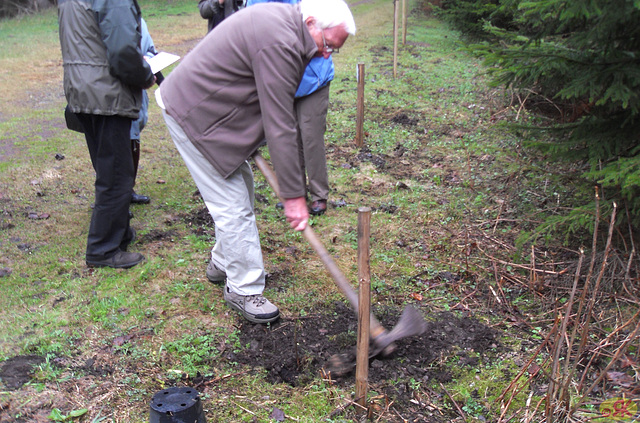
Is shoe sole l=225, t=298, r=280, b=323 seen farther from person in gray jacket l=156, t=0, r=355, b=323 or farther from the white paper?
the white paper

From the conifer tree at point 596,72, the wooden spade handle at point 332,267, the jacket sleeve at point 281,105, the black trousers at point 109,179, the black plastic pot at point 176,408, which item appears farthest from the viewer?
the black trousers at point 109,179

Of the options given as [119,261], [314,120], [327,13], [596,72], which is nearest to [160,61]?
[314,120]

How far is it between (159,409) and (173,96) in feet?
5.94

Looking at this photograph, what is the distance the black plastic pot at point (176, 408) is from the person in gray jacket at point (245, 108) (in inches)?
39.4

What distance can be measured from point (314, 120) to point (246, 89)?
1.92 metres

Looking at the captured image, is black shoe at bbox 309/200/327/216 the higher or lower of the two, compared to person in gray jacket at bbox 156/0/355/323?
lower

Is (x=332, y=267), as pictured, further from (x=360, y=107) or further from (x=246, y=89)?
(x=360, y=107)

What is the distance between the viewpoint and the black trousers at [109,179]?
3.85 metres

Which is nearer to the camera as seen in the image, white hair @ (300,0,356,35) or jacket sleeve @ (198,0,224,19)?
white hair @ (300,0,356,35)

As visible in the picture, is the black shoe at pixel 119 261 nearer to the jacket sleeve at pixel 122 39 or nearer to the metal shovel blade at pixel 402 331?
the jacket sleeve at pixel 122 39

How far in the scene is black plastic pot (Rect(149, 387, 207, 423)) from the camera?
2.44 meters

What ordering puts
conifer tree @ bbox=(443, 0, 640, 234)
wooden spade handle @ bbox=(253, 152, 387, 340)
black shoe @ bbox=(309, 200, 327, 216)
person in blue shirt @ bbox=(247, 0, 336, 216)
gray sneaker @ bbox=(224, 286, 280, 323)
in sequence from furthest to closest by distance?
black shoe @ bbox=(309, 200, 327, 216), person in blue shirt @ bbox=(247, 0, 336, 216), gray sneaker @ bbox=(224, 286, 280, 323), conifer tree @ bbox=(443, 0, 640, 234), wooden spade handle @ bbox=(253, 152, 387, 340)

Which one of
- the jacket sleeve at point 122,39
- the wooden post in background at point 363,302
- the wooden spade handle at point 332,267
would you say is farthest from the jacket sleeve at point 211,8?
the wooden post in background at point 363,302

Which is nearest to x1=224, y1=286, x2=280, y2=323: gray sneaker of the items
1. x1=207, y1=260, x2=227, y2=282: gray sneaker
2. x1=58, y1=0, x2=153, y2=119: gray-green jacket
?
x1=207, y1=260, x2=227, y2=282: gray sneaker
